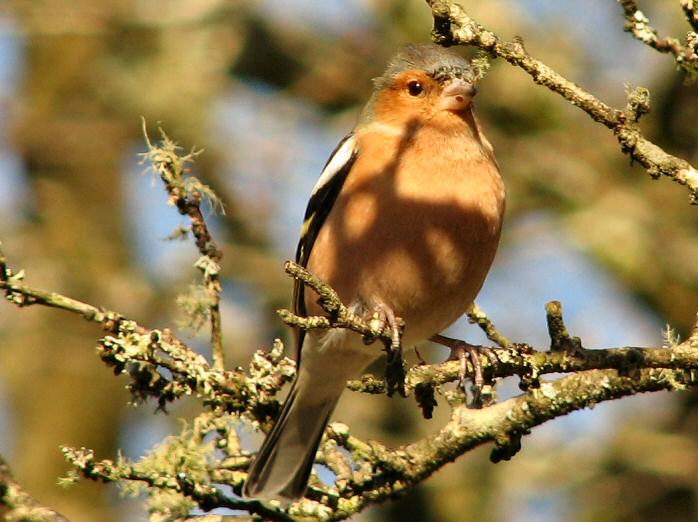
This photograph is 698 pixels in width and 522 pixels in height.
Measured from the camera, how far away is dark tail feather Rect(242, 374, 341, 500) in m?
4.66

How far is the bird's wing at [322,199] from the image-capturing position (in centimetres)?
602

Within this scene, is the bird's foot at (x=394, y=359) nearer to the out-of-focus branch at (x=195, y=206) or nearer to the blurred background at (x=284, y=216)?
the out-of-focus branch at (x=195, y=206)

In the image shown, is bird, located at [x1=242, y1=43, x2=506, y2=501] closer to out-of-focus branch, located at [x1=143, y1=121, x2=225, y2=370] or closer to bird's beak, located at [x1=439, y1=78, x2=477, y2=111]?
bird's beak, located at [x1=439, y1=78, x2=477, y2=111]

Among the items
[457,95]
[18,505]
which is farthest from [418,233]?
[18,505]

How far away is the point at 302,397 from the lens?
5711 mm

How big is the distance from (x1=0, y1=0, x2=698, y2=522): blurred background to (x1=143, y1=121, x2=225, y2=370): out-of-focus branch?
274 centimetres

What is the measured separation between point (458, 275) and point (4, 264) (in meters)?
2.44

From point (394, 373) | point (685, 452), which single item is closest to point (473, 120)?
point (394, 373)

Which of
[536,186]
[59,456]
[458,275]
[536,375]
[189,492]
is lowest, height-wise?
[189,492]

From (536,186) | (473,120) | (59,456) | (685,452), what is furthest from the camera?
(59,456)

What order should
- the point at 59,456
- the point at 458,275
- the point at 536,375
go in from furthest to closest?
1. the point at 59,456
2. the point at 458,275
3. the point at 536,375

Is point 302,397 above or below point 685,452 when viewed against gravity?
below

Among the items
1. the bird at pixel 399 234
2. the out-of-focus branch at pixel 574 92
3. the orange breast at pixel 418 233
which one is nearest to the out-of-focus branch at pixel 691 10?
the out-of-focus branch at pixel 574 92

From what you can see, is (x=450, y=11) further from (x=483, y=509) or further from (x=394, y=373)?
(x=483, y=509)
